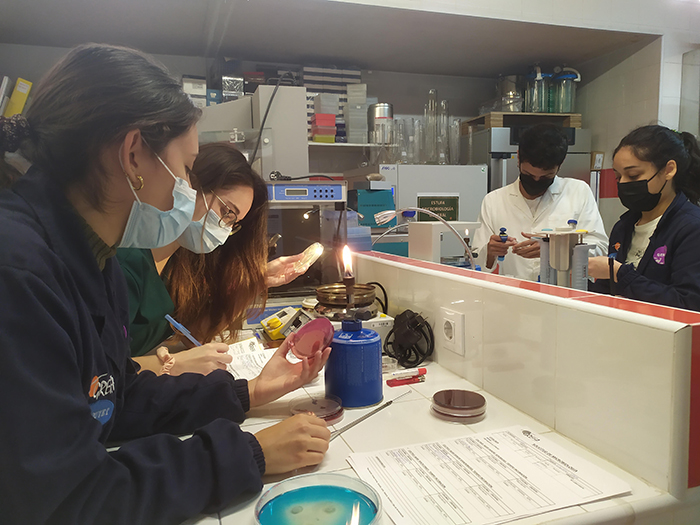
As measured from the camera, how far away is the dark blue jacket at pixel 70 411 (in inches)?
19.9

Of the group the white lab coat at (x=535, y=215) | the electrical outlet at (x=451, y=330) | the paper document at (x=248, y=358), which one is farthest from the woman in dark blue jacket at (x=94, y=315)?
the white lab coat at (x=535, y=215)

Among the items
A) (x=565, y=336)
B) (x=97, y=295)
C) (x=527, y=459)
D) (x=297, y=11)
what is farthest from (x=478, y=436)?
(x=297, y=11)

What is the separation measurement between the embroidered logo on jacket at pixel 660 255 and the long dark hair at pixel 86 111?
6.03ft

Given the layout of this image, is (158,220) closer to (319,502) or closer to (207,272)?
(319,502)

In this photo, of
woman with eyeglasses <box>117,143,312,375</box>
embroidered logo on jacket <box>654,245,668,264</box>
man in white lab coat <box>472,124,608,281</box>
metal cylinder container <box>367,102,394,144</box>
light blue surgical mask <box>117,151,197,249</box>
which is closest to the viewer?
light blue surgical mask <box>117,151,197,249</box>

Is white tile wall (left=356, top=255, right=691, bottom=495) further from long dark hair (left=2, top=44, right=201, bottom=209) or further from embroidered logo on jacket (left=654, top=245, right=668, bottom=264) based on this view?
embroidered logo on jacket (left=654, top=245, right=668, bottom=264)

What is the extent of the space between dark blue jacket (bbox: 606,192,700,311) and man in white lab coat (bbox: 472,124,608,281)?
0.49 m

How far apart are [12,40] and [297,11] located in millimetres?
1968

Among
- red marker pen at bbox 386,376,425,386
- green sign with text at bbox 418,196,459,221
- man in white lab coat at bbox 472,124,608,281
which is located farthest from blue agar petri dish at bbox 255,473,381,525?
green sign with text at bbox 418,196,459,221

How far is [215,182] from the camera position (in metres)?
1.46

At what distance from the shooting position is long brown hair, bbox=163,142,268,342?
1.49 metres

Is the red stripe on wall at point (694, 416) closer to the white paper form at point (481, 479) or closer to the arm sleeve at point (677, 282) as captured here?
the white paper form at point (481, 479)

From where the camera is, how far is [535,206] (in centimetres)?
257

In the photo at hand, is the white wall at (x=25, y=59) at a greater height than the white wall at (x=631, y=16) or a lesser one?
lesser
